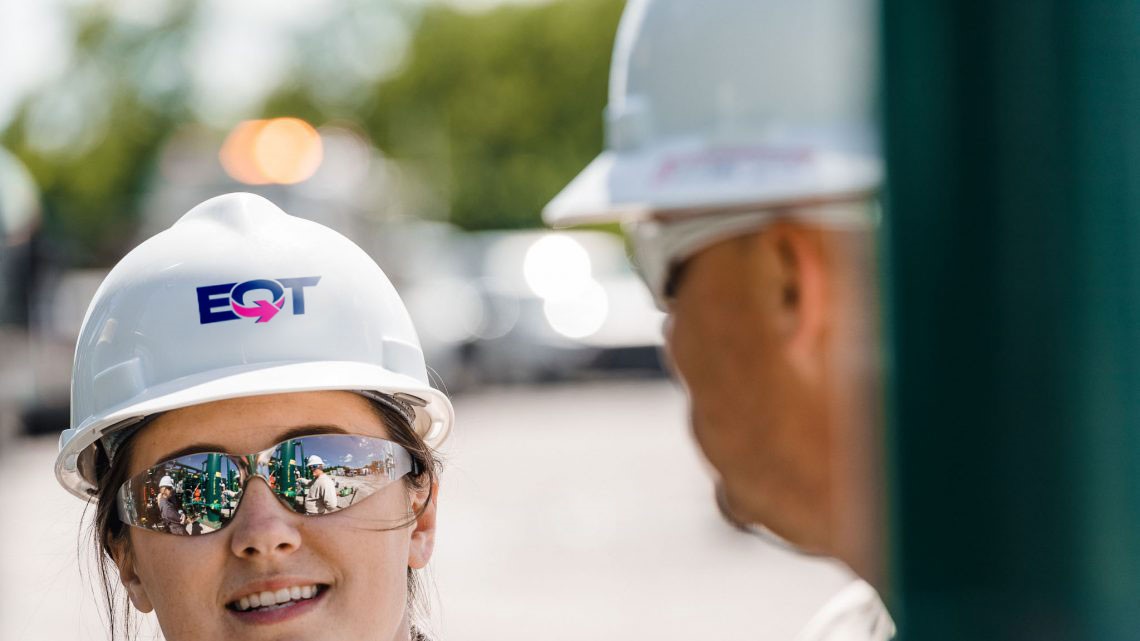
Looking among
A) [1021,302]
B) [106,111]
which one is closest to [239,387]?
[1021,302]

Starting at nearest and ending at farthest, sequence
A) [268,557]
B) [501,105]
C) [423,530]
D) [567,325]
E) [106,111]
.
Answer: [268,557] < [423,530] < [567,325] < [106,111] < [501,105]

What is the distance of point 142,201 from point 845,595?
20.1m

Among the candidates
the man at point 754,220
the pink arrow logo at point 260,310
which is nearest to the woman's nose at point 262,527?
the pink arrow logo at point 260,310

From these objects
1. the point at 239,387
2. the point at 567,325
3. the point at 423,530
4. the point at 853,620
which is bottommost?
the point at 567,325

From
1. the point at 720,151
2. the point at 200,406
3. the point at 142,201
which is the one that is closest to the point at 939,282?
the point at 200,406

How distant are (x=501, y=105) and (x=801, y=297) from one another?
49151mm

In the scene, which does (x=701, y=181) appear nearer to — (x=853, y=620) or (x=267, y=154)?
(x=853, y=620)

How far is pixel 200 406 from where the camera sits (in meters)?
1.98

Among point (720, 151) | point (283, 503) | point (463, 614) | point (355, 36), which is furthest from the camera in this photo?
point (355, 36)

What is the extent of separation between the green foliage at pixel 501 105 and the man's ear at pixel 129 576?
43.5 metres

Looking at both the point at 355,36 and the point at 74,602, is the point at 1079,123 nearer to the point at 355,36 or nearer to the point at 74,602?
the point at 74,602

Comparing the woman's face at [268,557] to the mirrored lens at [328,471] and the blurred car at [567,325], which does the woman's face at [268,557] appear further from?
the blurred car at [567,325]

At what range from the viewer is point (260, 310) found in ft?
6.63

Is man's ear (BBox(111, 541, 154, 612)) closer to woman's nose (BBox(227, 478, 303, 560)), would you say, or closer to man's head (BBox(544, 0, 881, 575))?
woman's nose (BBox(227, 478, 303, 560))
